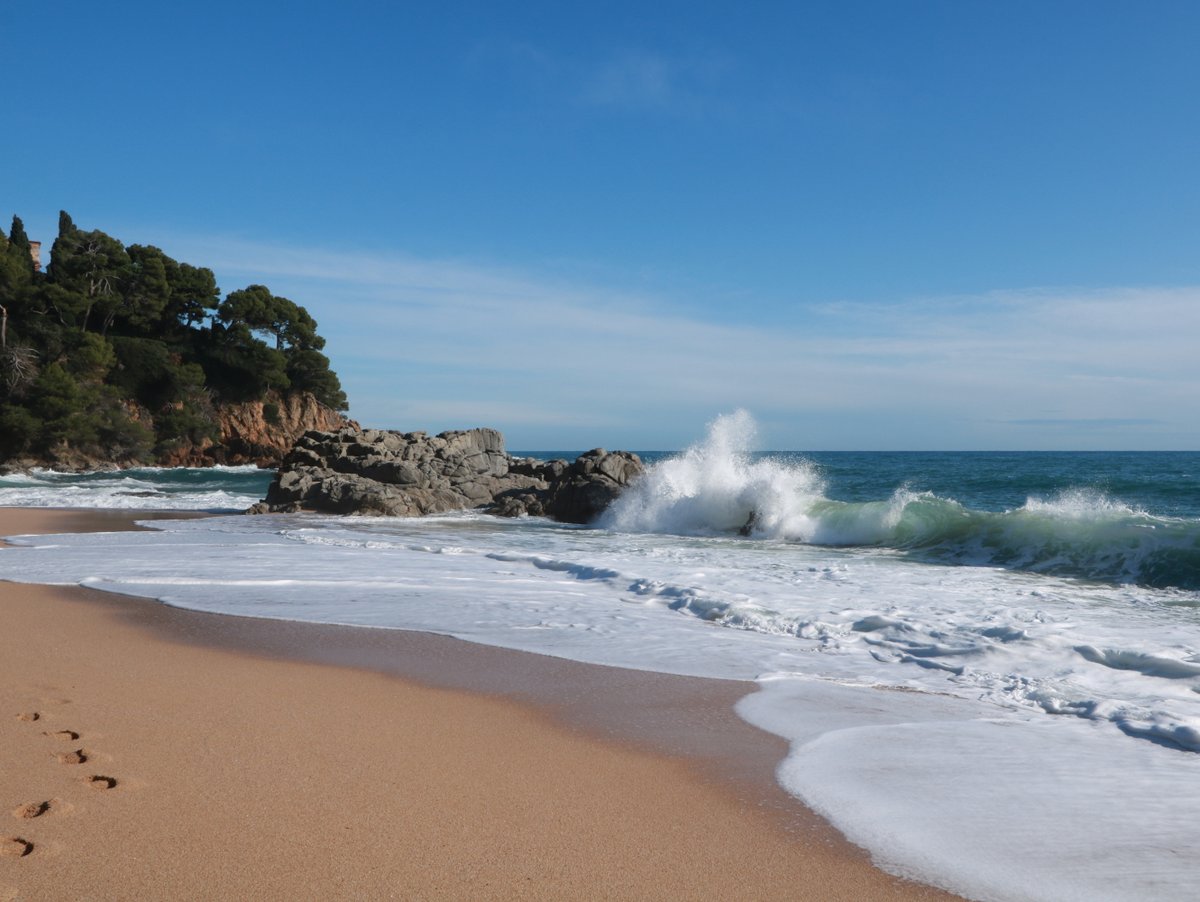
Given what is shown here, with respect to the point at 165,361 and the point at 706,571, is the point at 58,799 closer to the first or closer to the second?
the point at 706,571

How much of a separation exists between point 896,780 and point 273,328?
173ft

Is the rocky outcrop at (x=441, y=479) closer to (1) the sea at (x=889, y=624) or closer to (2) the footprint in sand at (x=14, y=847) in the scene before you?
(1) the sea at (x=889, y=624)

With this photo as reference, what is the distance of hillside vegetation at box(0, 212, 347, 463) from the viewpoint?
38438mm

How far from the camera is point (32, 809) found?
10.2ft

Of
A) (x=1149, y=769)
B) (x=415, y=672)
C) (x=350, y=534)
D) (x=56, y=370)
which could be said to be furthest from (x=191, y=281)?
(x=1149, y=769)

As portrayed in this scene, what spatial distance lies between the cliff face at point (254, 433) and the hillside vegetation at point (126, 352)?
401 millimetres

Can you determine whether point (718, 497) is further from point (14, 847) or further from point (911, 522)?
point (14, 847)

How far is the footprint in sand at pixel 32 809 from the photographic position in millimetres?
3061

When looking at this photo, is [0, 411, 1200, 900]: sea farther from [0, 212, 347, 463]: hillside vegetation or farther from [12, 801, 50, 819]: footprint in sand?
[0, 212, 347, 463]: hillside vegetation

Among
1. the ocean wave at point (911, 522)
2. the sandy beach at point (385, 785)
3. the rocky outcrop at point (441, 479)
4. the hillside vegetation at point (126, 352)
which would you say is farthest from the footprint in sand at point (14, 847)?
the hillside vegetation at point (126, 352)

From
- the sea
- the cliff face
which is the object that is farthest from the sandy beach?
the cliff face

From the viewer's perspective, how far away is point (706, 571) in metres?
10.9

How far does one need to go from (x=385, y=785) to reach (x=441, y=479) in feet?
68.7

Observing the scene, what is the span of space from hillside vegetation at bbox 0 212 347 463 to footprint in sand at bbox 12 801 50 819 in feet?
132
